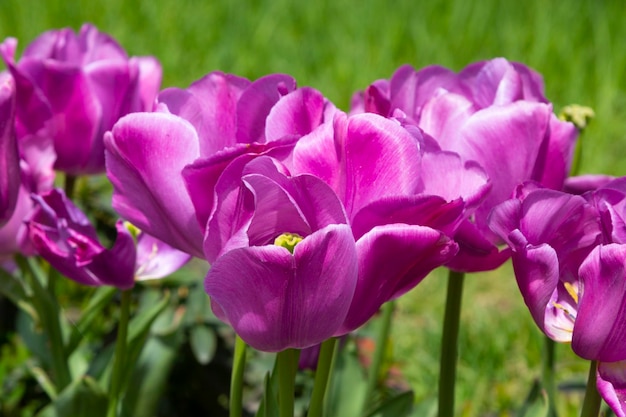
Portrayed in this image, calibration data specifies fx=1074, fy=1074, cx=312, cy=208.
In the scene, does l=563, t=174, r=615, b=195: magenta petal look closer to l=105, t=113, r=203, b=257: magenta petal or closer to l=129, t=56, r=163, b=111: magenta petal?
l=105, t=113, r=203, b=257: magenta petal

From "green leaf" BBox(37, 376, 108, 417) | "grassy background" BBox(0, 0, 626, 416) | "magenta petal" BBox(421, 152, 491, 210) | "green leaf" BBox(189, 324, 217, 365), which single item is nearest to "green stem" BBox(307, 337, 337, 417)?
"magenta petal" BBox(421, 152, 491, 210)

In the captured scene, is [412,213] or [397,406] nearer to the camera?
[412,213]

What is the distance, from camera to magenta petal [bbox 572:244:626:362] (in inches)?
25.6

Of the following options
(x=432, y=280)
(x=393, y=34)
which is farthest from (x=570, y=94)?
(x=432, y=280)

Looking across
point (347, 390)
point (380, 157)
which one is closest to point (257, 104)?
point (380, 157)

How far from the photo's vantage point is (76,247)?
925 mm

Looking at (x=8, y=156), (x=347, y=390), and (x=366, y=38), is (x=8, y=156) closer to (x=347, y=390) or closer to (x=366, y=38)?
(x=347, y=390)

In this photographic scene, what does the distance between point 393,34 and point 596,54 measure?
74cm

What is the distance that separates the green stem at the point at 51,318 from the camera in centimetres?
108

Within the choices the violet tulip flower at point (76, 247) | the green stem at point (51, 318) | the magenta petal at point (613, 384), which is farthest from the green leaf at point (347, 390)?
the magenta petal at point (613, 384)

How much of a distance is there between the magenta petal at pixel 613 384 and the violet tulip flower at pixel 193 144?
0.24 metres

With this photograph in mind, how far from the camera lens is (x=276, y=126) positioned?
0.72 m

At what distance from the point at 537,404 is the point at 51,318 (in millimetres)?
502

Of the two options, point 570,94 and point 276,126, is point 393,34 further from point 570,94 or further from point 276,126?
point 276,126
